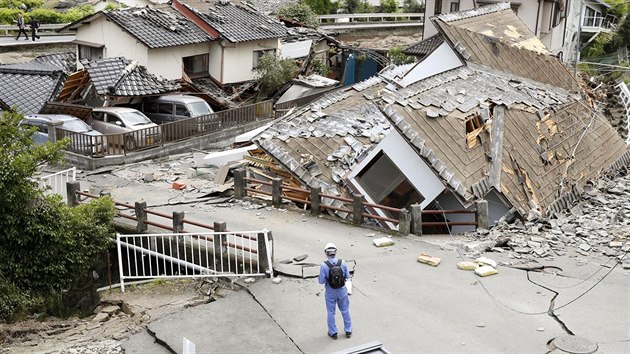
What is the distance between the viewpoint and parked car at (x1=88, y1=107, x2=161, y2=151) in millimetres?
25422

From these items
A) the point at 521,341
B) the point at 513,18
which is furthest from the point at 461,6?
the point at 521,341

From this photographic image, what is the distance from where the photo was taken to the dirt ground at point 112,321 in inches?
501

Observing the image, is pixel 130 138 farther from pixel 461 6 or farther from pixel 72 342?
pixel 461 6

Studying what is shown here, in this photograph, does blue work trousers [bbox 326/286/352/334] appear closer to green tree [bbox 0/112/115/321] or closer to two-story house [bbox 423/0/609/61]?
green tree [bbox 0/112/115/321]

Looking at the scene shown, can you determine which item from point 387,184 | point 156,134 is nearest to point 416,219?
point 387,184

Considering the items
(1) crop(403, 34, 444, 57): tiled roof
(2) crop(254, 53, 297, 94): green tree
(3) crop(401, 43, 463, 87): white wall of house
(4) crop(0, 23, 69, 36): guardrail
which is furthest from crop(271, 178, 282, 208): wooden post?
(4) crop(0, 23, 69, 36): guardrail

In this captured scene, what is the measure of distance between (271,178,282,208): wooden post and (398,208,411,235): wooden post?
366cm

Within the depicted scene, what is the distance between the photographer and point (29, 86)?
1129 inches

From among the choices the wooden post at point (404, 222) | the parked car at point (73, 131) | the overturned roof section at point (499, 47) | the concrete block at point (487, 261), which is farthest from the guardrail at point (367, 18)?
the concrete block at point (487, 261)

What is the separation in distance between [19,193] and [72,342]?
3048mm

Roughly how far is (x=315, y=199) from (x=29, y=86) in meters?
15.4

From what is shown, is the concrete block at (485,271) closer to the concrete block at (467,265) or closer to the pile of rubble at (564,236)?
the concrete block at (467,265)

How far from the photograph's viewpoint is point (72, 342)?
1285 cm

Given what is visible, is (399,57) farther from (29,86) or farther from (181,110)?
(29,86)
